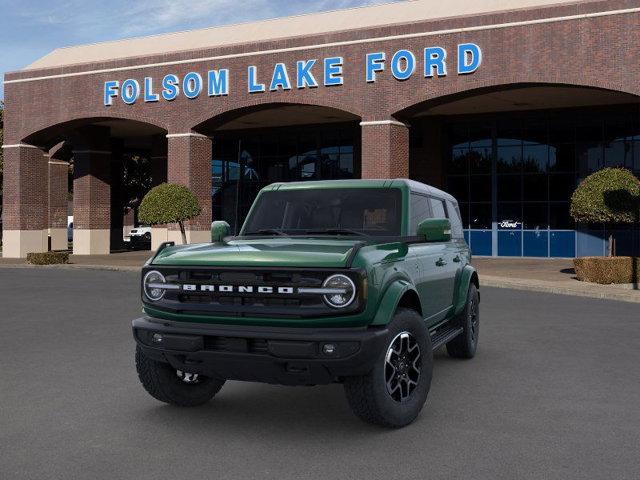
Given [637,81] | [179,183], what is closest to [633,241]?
[637,81]

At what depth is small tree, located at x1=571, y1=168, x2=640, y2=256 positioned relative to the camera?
21.5 meters

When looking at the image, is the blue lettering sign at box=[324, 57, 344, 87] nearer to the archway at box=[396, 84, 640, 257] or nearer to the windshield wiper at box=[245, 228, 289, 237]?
the archway at box=[396, 84, 640, 257]

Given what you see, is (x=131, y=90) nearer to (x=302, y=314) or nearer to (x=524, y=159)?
(x=524, y=159)

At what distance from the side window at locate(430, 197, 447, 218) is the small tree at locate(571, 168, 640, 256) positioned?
14.9 meters

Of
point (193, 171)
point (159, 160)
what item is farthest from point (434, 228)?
point (159, 160)

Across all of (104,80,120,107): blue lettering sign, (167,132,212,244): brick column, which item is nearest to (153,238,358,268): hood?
(167,132,212,244): brick column

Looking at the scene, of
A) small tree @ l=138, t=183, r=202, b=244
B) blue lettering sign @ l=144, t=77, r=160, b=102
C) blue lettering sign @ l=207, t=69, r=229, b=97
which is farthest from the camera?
blue lettering sign @ l=144, t=77, r=160, b=102

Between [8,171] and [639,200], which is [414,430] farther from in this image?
[8,171]

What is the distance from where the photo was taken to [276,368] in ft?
17.4

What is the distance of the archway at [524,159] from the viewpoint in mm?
32031

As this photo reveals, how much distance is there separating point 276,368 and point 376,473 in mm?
1029

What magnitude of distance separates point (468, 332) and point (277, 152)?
32.8 metres

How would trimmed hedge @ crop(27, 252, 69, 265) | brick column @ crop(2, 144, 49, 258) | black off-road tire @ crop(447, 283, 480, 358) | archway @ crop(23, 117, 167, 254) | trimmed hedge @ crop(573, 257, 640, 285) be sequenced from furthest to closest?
archway @ crop(23, 117, 167, 254), brick column @ crop(2, 144, 49, 258), trimmed hedge @ crop(27, 252, 69, 265), trimmed hedge @ crop(573, 257, 640, 285), black off-road tire @ crop(447, 283, 480, 358)

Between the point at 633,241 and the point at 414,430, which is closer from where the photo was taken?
the point at 414,430
